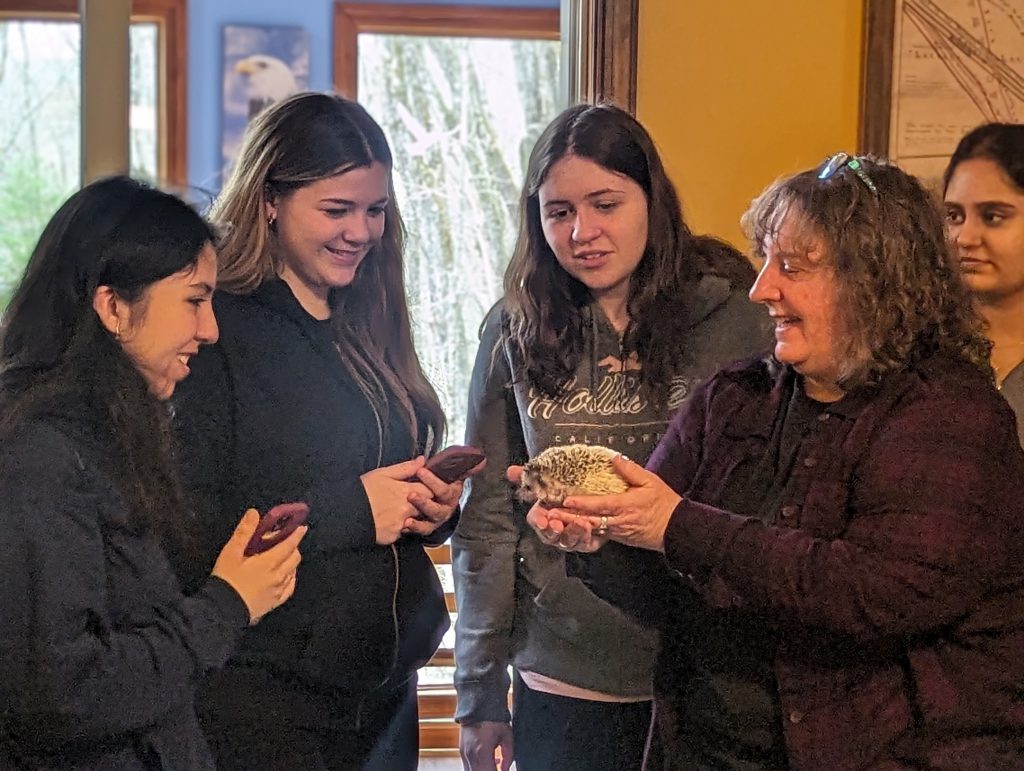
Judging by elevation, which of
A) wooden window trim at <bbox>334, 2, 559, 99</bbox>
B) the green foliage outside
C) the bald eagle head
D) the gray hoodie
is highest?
→ wooden window trim at <bbox>334, 2, 559, 99</bbox>

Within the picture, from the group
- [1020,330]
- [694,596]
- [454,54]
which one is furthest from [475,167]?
[694,596]

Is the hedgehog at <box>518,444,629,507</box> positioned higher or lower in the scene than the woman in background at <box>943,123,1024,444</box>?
lower

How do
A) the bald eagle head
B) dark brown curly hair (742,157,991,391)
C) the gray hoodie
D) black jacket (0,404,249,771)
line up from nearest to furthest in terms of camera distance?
1. black jacket (0,404,249,771)
2. dark brown curly hair (742,157,991,391)
3. the gray hoodie
4. the bald eagle head

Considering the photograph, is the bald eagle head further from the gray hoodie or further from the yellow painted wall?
the gray hoodie

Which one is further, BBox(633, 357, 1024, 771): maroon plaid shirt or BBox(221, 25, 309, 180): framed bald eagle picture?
BBox(221, 25, 309, 180): framed bald eagle picture

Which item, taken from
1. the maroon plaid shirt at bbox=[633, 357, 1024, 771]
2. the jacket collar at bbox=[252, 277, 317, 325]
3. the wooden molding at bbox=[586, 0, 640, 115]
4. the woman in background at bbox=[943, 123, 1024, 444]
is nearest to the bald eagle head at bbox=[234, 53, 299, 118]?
the wooden molding at bbox=[586, 0, 640, 115]

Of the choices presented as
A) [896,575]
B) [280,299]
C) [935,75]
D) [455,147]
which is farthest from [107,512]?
[455,147]

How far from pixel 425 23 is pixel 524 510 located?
274cm

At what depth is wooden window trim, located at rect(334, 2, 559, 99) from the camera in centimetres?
394

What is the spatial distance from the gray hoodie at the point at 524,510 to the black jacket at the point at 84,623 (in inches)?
21.6

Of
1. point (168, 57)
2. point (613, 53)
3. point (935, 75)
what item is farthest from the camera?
point (168, 57)

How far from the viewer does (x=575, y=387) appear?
1637 mm

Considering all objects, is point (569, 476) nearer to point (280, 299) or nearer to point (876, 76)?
point (280, 299)

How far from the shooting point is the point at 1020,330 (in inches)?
65.9
